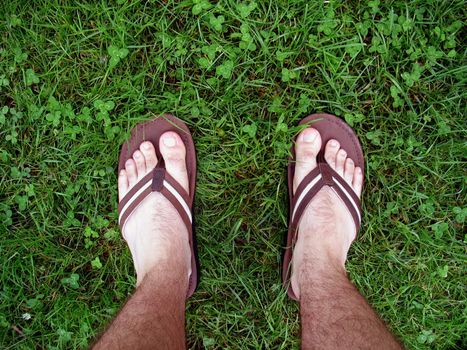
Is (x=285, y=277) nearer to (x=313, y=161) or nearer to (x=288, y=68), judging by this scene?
(x=313, y=161)

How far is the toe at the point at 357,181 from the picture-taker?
105 inches

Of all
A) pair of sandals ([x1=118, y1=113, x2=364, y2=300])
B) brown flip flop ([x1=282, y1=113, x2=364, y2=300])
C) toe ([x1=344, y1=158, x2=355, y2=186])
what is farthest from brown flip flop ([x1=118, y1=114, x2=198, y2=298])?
toe ([x1=344, y1=158, x2=355, y2=186])

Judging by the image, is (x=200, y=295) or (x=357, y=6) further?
(x=200, y=295)

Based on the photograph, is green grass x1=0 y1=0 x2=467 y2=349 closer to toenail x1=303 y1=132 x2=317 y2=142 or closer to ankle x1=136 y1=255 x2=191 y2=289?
toenail x1=303 y1=132 x2=317 y2=142

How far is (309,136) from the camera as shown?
2.62 meters

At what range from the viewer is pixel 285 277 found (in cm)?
264

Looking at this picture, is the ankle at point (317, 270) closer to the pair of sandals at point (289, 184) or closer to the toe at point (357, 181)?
the pair of sandals at point (289, 184)

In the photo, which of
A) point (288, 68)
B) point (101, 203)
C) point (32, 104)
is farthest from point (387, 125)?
point (32, 104)

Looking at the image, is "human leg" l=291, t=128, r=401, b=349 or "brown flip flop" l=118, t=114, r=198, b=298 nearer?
"human leg" l=291, t=128, r=401, b=349

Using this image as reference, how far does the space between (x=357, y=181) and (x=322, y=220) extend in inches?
13.4

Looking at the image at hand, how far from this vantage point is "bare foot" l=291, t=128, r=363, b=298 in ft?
8.03

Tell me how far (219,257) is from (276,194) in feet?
1.68

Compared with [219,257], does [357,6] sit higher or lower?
higher

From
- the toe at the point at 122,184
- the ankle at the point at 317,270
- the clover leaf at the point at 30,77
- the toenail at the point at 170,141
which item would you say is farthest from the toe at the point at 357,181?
the clover leaf at the point at 30,77
